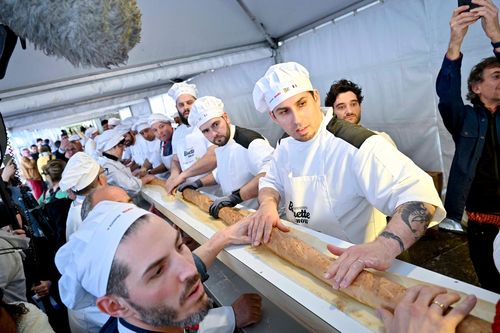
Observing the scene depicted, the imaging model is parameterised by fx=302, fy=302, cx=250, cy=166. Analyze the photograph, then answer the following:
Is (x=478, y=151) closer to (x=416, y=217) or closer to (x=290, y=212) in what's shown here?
(x=416, y=217)

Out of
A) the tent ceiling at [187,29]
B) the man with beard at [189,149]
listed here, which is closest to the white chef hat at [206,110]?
the man with beard at [189,149]

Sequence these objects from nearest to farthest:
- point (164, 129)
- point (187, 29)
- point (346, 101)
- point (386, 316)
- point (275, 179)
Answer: point (386, 316) < point (275, 179) < point (346, 101) < point (187, 29) < point (164, 129)

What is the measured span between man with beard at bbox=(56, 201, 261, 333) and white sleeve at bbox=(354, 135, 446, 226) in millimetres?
736

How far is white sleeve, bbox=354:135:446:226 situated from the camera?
1041 millimetres

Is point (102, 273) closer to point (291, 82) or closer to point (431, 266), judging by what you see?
point (291, 82)

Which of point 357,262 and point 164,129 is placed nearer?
point 357,262

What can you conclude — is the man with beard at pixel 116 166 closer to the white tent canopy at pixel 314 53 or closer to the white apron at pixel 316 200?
the white tent canopy at pixel 314 53

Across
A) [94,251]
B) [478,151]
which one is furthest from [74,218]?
[478,151]

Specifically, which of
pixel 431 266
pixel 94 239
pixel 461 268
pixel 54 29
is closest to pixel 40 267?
pixel 94 239

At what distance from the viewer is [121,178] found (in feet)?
9.61

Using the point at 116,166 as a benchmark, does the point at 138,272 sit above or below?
below

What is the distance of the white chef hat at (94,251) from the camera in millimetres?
815

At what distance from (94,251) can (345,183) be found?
3.23 ft

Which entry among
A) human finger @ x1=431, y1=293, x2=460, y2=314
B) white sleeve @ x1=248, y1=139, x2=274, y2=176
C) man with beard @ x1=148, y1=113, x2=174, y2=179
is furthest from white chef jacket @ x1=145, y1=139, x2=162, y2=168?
human finger @ x1=431, y1=293, x2=460, y2=314
